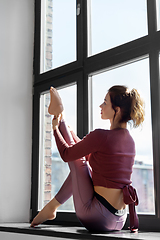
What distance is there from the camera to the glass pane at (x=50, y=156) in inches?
79.7

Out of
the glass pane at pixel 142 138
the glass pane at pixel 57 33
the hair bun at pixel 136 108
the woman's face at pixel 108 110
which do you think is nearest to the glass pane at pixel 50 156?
the glass pane at pixel 57 33

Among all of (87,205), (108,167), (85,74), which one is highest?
(85,74)

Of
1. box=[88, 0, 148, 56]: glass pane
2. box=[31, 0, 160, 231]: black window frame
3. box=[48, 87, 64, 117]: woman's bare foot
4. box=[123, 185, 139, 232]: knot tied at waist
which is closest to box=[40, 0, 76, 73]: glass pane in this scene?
box=[31, 0, 160, 231]: black window frame

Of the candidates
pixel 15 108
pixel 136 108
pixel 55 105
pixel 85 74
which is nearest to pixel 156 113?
pixel 136 108

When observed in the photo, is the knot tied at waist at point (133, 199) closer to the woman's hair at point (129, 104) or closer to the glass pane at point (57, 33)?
the woman's hair at point (129, 104)

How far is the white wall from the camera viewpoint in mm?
2129

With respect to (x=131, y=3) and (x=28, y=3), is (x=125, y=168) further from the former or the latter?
(x=28, y=3)

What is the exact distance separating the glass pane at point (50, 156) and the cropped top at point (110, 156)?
57cm

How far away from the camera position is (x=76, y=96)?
1996 millimetres

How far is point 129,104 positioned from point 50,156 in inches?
34.1

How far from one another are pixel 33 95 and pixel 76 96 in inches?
17.3

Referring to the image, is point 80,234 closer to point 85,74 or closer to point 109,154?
point 109,154

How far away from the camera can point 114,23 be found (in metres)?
1.89

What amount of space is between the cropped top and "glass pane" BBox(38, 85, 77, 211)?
1.87ft
